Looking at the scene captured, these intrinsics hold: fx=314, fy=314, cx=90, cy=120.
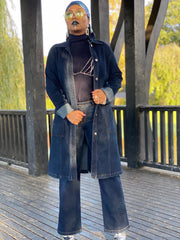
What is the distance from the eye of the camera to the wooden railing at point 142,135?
3.83 m

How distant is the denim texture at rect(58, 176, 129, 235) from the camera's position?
208 centimetres

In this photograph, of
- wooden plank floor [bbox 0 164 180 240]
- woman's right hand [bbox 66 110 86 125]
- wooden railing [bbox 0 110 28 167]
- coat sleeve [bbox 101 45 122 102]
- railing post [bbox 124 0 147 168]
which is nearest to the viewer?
woman's right hand [bbox 66 110 86 125]

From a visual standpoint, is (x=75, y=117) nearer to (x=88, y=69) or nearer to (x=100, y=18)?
(x=88, y=69)

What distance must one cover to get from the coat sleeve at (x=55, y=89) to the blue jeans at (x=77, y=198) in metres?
0.11

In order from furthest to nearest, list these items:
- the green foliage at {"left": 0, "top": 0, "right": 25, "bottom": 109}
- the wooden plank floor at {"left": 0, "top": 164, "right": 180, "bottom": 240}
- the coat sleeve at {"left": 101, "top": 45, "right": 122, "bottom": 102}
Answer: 1. the green foliage at {"left": 0, "top": 0, "right": 25, "bottom": 109}
2. the wooden plank floor at {"left": 0, "top": 164, "right": 180, "bottom": 240}
3. the coat sleeve at {"left": 101, "top": 45, "right": 122, "bottom": 102}

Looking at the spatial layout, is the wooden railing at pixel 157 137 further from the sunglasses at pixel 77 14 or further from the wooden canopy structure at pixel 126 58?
the sunglasses at pixel 77 14

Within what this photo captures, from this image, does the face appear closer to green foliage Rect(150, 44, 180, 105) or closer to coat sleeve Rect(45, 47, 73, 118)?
coat sleeve Rect(45, 47, 73, 118)

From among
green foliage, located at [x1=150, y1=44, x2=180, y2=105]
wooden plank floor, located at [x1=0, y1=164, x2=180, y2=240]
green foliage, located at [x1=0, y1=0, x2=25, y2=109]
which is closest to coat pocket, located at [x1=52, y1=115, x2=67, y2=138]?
wooden plank floor, located at [x1=0, y1=164, x2=180, y2=240]

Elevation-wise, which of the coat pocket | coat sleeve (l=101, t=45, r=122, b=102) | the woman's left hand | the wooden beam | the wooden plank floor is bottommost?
the wooden plank floor

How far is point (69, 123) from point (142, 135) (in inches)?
91.6

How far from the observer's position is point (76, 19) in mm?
2006

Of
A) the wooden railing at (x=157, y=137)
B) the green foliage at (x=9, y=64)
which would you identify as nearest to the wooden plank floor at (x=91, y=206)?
the wooden railing at (x=157, y=137)

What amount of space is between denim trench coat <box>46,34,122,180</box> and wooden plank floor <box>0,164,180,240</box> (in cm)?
62

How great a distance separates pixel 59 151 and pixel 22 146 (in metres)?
2.61
